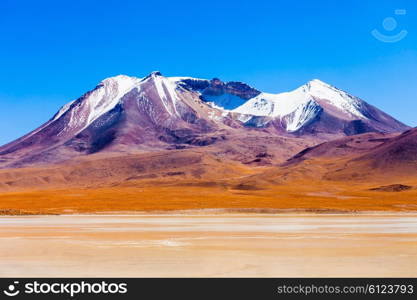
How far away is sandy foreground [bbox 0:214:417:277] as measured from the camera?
84.1 ft

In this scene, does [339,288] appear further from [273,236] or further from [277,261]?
[273,236]

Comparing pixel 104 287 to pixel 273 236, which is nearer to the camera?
pixel 104 287

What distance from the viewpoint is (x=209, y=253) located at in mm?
32312

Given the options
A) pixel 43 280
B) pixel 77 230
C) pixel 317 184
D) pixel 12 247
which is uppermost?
pixel 317 184

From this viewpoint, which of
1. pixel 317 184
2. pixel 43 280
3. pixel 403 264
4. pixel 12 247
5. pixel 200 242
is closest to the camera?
pixel 43 280

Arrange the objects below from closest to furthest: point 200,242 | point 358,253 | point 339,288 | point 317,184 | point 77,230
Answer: point 339,288
point 358,253
point 200,242
point 77,230
point 317,184

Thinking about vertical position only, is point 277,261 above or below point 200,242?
below

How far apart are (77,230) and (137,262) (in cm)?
2248

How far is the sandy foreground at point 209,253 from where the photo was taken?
1009 inches

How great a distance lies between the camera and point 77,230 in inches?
1957

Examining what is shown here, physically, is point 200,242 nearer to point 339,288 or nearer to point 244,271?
point 244,271

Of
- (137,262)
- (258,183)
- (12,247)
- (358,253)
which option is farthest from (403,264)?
(258,183)

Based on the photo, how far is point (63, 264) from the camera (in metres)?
28.0

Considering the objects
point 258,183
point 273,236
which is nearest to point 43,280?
point 273,236
